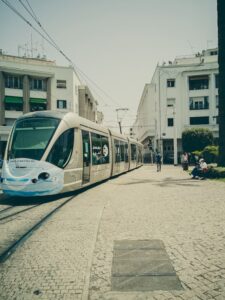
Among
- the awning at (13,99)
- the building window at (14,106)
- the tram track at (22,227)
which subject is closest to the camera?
the tram track at (22,227)

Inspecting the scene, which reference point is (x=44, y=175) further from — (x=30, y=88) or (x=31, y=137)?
(x=30, y=88)

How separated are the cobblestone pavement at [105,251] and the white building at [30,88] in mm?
35008

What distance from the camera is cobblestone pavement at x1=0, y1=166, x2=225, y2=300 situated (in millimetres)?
3571

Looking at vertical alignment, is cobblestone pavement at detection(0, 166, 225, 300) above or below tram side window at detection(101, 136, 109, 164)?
below

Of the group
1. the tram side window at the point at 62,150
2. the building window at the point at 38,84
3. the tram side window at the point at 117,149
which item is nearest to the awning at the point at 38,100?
the building window at the point at 38,84

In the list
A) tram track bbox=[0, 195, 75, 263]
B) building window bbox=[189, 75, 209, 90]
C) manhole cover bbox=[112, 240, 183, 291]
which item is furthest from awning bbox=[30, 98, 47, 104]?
manhole cover bbox=[112, 240, 183, 291]

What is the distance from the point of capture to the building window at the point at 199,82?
52931 millimetres

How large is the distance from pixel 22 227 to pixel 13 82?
132 feet

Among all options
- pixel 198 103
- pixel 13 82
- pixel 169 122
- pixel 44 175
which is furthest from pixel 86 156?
pixel 198 103

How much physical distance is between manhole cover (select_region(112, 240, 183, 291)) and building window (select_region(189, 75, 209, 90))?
51259 mm

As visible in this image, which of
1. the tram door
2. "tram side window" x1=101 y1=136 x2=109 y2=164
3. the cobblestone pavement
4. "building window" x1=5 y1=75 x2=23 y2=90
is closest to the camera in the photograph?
the cobblestone pavement

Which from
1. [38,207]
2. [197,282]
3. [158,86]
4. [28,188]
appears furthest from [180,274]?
[158,86]

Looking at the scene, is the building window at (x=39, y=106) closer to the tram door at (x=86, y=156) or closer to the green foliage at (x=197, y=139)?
the green foliage at (x=197, y=139)

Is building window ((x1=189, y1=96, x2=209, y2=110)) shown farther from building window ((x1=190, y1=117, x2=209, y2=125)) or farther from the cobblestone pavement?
the cobblestone pavement
